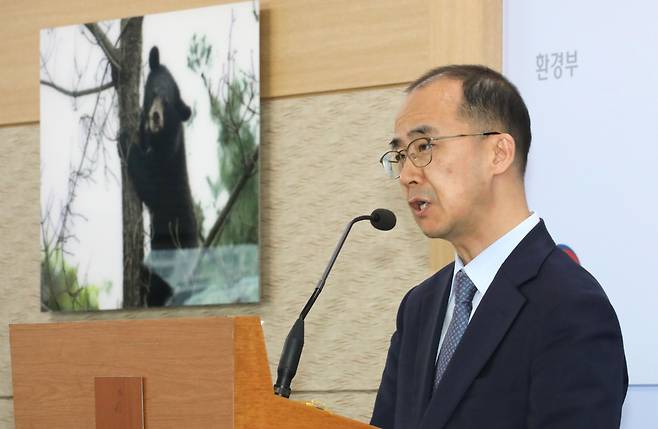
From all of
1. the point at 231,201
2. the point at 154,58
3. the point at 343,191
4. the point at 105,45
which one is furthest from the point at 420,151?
the point at 105,45

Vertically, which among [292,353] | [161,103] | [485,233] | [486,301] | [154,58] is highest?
[154,58]

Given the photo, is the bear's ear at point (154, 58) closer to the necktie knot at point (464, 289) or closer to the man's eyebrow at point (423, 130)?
the man's eyebrow at point (423, 130)

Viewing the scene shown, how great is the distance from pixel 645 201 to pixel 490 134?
924mm

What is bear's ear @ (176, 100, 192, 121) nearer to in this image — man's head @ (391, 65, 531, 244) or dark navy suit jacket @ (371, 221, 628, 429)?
man's head @ (391, 65, 531, 244)

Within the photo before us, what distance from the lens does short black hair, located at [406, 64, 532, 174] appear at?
239 cm

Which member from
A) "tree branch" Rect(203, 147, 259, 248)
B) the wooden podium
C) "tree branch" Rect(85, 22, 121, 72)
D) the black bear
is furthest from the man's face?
"tree branch" Rect(85, 22, 121, 72)

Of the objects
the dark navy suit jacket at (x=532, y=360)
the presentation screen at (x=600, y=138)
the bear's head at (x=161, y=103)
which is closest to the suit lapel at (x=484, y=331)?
the dark navy suit jacket at (x=532, y=360)

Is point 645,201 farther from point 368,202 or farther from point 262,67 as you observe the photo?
point 262,67

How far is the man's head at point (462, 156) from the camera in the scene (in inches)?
91.7

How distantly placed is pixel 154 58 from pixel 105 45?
0.73ft

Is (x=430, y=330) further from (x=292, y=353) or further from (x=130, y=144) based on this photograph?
(x=130, y=144)

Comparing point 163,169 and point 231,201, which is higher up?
point 163,169

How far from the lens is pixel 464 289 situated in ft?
7.57

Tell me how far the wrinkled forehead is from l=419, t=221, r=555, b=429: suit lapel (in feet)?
1.11
